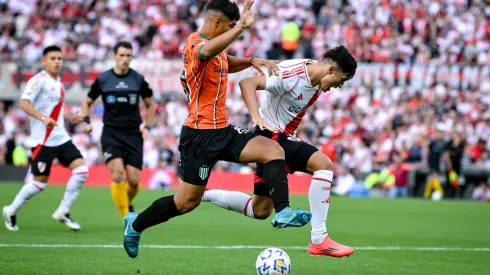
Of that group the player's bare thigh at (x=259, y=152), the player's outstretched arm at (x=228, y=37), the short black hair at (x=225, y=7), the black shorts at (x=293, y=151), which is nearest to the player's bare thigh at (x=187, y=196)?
the player's bare thigh at (x=259, y=152)

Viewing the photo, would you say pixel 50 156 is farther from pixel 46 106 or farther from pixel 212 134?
pixel 212 134

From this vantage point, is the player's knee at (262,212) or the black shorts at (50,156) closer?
the player's knee at (262,212)

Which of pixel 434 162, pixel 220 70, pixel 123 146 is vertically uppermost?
pixel 220 70

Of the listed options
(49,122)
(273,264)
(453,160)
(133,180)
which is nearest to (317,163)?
(273,264)

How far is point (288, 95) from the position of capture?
882 cm

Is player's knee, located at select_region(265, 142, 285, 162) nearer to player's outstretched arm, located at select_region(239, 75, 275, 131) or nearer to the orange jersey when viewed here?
player's outstretched arm, located at select_region(239, 75, 275, 131)

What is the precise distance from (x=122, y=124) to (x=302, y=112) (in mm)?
4422

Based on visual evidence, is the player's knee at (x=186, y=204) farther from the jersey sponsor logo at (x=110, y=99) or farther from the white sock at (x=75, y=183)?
the jersey sponsor logo at (x=110, y=99)

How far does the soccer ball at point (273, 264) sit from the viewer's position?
7.64 metres

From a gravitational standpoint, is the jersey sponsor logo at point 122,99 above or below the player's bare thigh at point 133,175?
above

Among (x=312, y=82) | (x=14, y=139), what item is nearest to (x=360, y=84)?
(x=14, y=139)

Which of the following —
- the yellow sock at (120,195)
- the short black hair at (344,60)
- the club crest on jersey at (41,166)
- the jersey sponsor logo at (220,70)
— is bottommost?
the yellow sock at (120,195)

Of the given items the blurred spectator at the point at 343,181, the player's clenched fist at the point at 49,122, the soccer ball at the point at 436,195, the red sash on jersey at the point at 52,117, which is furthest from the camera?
the blurred spectator at the point at 343,181

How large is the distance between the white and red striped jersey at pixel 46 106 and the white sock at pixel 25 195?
603 millimetres
